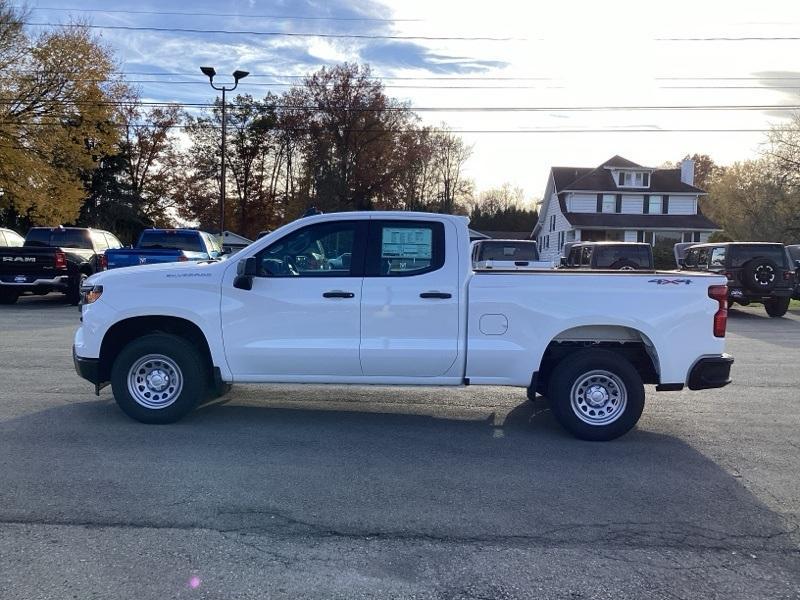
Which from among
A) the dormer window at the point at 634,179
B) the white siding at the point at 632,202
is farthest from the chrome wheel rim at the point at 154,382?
the dormer window at the point at 634,179

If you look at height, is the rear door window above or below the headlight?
above

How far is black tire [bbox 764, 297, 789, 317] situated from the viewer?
1816cm

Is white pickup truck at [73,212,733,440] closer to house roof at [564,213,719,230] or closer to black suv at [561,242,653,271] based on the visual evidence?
black suv at [561,242,653,271]

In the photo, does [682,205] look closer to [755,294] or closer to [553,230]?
[553,230]

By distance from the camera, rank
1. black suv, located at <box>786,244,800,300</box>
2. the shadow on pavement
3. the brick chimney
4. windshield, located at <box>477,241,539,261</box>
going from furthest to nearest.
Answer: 1. the brick chimney
2. black suv, located at <box>786,244,800,300</box>
3. windshield, located at <box>477,241,539,261</box>
4. the shadow on pavement

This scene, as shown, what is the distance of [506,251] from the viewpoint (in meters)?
18.0

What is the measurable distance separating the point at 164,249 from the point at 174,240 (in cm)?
136

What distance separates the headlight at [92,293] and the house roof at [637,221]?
40.9 metres

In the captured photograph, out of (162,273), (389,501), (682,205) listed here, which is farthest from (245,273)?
(682,205)

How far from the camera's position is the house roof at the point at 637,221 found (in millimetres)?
45125

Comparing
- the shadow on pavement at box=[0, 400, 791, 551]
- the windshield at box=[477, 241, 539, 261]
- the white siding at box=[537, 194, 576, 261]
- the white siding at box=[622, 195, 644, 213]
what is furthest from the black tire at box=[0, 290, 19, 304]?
the white siding at box=[622, 195, 644, 213]

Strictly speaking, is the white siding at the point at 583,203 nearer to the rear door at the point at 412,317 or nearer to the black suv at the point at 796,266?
the black suv at the point at 796,266

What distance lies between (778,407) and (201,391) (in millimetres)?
6246

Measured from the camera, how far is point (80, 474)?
514 centimetres
